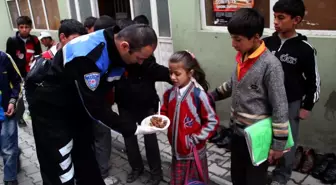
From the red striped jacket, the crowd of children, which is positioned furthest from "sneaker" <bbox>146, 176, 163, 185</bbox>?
the red striped jacket

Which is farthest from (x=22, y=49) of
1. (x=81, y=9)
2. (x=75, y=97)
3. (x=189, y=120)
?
(x=189, y=120)

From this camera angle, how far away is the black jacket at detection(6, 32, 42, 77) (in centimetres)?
525

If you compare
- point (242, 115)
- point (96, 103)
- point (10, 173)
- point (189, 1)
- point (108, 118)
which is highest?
point (189, 1)

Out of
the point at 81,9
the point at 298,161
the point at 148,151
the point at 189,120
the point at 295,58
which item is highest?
the point at 81,9

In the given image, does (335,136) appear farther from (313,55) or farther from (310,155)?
(313,55)

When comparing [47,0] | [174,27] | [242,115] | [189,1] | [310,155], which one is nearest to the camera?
[242,115]

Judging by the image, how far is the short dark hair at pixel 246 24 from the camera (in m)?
1.96

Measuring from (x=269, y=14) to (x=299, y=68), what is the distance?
4.37ft

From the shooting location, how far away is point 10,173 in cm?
346

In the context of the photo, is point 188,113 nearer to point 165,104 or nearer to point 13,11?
point 165,104

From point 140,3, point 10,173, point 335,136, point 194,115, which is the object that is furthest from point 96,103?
point 140,3

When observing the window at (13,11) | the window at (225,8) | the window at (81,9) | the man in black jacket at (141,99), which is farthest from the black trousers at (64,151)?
the window at (13,11)

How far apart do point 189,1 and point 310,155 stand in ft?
8.48

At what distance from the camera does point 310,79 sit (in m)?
2.51
